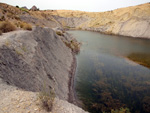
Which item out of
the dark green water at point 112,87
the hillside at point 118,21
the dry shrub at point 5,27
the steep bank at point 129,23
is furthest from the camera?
the steep bank at point 129,23

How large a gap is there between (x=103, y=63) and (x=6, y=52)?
15338mm

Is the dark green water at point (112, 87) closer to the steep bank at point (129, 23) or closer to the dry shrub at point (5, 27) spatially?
the dry shrub at point (5, 27)

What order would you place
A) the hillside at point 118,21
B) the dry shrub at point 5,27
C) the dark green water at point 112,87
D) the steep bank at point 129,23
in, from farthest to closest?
1. the steep bank at point 129,23
2. the hillside at point 118,21
3. the dry shrub at point 5,27
4. the dark green water at point 112,87

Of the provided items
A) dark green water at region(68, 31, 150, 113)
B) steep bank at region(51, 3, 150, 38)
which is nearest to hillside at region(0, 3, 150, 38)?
steep bank at region(51, 3, 150, 38)

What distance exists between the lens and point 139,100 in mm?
10719

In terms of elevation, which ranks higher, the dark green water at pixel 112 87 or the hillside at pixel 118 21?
the hillside at pixel 118 21

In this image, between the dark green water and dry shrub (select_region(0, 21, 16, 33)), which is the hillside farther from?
the dark green water

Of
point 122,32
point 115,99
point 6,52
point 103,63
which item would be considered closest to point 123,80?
point 115,99

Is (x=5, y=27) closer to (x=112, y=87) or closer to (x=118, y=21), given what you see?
(x=112, y=87)

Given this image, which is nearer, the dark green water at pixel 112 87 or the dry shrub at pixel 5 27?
the dark green water at pixel 112 87

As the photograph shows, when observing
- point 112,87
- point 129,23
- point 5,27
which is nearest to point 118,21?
point 129,23

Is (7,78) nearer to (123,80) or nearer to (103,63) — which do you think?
(123,80)

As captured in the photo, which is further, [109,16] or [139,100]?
[109,16]

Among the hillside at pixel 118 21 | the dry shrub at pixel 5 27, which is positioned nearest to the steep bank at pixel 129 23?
the hillside at pixel 118 21
